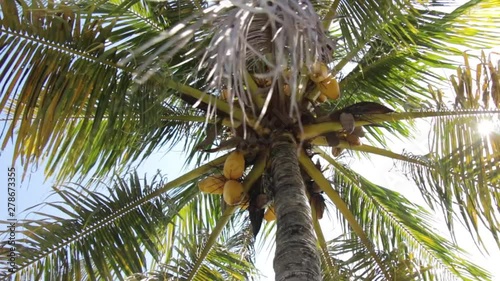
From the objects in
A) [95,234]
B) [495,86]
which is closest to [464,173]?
[495,86]

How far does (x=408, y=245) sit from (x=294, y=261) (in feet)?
9.20

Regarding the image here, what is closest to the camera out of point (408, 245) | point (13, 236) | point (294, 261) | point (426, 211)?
point (294, 261)

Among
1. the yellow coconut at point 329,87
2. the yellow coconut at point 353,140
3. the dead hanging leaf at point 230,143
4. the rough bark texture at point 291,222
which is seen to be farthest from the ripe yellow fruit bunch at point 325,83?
the dead hanging leaf at point 230,143

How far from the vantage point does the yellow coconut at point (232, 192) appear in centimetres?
450

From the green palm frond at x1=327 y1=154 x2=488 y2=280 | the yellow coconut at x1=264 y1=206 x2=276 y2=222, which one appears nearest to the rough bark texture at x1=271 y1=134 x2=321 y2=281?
the yellow coconut at x1=264 y1=206 x2=276 y2=222

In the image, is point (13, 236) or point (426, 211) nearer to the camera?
point (13, 236)

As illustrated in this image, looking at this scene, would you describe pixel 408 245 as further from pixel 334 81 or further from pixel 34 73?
pixel 34 73

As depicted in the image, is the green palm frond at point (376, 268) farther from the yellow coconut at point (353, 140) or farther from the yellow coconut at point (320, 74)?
the yellow coconut at point (320, 74)

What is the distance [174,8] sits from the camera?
5.09 metres

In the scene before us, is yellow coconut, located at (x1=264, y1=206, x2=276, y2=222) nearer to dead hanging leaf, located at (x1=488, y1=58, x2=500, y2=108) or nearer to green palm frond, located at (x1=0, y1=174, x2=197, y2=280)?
green palm frond, located at (x1=0, y1=174, x2=197, y2=280)

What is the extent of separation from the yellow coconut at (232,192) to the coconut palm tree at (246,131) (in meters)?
0.01

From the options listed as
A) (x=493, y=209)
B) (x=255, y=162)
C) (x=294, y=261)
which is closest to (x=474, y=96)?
(x=493, y=209)

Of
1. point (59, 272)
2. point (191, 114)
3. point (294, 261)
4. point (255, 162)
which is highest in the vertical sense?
point (191, 114)

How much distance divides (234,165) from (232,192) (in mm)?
198
